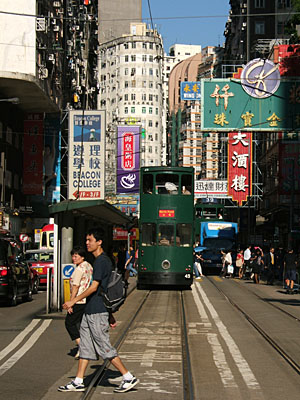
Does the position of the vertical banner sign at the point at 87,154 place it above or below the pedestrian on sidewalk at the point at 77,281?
above

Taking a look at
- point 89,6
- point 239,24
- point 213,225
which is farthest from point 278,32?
point 213,225

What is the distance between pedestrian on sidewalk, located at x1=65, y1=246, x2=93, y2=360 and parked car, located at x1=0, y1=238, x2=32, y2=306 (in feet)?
32.0

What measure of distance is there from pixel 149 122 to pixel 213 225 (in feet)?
337

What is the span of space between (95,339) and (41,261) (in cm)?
2313

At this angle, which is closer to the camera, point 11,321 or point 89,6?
point 11,321

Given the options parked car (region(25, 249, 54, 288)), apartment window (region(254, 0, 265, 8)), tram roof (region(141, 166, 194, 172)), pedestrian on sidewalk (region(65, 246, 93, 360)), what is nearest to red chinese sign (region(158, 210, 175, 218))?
tram roof (region(141, 166, 194, 172))

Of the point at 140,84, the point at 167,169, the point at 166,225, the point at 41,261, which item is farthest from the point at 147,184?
the point at 140,84

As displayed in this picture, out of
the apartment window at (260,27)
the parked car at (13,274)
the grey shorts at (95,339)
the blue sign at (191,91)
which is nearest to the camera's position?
the grey shorts at (95,339)

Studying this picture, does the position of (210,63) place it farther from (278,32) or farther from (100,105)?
(278,32)

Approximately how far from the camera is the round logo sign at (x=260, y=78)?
3475 centimetres

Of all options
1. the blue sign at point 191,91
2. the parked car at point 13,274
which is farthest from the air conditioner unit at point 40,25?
the parked car at point 13,274

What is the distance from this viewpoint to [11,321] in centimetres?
1700

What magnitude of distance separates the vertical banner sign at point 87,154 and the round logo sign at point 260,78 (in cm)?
1007

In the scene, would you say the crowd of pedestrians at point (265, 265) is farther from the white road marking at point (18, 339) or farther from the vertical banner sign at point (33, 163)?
the white road marking at point (18, 339)
